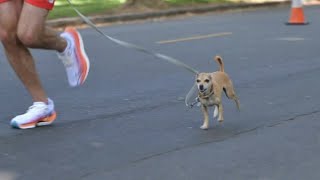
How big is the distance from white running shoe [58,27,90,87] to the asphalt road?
1.32 ft

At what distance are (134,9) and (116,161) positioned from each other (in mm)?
12547

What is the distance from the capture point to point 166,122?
234 inches

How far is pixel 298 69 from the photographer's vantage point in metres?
8.59

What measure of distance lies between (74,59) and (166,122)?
946 millimetres

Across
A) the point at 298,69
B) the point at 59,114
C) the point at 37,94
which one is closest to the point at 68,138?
the point at 37,94

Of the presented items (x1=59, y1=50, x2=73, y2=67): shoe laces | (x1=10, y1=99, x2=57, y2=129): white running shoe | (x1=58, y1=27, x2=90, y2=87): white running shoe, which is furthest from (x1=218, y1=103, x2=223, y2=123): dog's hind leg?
(x1=10, y1=99, x2=57, y2=129): white running shoe

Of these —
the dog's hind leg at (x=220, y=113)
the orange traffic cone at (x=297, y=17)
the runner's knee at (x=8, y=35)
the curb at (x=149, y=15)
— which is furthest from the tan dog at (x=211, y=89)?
the curb at (x=149, y=15)

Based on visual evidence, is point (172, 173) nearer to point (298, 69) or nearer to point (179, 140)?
point (179, 140)

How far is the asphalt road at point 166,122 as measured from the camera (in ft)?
15.1

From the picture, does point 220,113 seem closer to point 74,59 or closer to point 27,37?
point 74,59

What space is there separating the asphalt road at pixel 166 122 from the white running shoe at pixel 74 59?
0.40 m

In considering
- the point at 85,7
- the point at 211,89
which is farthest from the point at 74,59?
the point at 85,7

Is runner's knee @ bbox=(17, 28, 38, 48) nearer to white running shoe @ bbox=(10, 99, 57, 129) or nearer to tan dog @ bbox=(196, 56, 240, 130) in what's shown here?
white running shoe @ bbox=(10, 99, 57, 129)

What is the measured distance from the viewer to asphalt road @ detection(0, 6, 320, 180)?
4.61m
